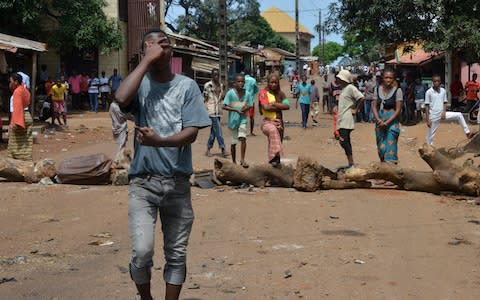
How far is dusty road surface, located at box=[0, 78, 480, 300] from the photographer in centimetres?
456

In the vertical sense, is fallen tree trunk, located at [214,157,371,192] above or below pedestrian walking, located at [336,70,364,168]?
below

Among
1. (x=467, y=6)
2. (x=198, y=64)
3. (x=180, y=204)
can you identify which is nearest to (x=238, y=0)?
(x=198, y=64)

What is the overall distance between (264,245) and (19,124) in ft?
20.7

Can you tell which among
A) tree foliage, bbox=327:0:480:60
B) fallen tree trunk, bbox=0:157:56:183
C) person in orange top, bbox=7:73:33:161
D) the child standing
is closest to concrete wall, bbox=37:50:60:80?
tree foliage, bbox=327:0:480:60

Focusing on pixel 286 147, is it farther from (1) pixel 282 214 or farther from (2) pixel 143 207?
(2) pixel 143 207

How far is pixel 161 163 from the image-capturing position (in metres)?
3.57

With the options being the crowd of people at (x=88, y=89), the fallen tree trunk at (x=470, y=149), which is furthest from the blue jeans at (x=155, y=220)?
the crowd of people at (x=88, y=89)

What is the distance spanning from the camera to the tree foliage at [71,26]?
2366 centimetres

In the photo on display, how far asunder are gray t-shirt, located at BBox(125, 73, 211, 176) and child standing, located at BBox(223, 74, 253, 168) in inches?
253

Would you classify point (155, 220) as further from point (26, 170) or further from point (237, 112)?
point (237, 112)

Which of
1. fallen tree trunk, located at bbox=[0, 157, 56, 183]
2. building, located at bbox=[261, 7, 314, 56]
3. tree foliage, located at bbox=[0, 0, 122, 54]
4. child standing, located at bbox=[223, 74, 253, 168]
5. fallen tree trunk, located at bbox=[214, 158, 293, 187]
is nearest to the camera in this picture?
fallen tree trunk, located at bbox=[214, 158, 293, 187]

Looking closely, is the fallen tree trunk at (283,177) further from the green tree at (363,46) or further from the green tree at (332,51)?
the green tree at (332,51)

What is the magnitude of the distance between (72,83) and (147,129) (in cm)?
2224

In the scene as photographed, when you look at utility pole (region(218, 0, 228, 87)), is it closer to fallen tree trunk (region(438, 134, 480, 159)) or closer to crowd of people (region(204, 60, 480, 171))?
crowd of people (region(204, 60, 480, 171))
